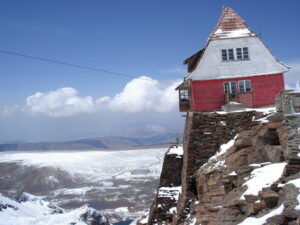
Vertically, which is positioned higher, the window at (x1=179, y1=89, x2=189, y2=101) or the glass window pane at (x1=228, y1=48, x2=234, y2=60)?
the glass window pane at (x1=228, y1=48, x2=234, y2=60)

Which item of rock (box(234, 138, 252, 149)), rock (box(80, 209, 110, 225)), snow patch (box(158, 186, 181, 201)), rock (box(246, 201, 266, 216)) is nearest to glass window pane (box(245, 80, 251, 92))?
rock (box(234, 138, 252, 149))

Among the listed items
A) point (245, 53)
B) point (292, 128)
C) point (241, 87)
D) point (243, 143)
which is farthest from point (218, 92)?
point (292, 128)

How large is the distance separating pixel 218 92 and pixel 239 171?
38.1ft

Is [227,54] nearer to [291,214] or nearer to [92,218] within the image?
[291,214]

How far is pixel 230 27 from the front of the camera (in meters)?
31.3

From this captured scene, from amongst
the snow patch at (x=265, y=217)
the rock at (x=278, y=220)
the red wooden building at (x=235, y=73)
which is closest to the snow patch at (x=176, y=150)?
the red wooden building at (x=235, y=73)

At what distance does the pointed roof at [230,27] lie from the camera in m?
30.6

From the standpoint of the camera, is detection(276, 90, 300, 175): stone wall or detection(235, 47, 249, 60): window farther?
detection(235, 47, 249, 60): window

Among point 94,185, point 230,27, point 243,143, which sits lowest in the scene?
point 94,185

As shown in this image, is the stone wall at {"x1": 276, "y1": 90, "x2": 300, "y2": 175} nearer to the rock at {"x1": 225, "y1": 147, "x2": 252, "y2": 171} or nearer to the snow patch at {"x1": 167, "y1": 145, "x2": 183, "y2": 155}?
the rock at {"x1": 225, "y1": 147, "x2": 252, "y2": 171}

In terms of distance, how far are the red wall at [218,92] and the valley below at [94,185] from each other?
268 feet

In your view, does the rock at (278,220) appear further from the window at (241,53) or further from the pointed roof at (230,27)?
the pointed roof at (230,27)

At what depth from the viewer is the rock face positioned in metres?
14.7

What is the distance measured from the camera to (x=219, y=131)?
2600 centimetres
